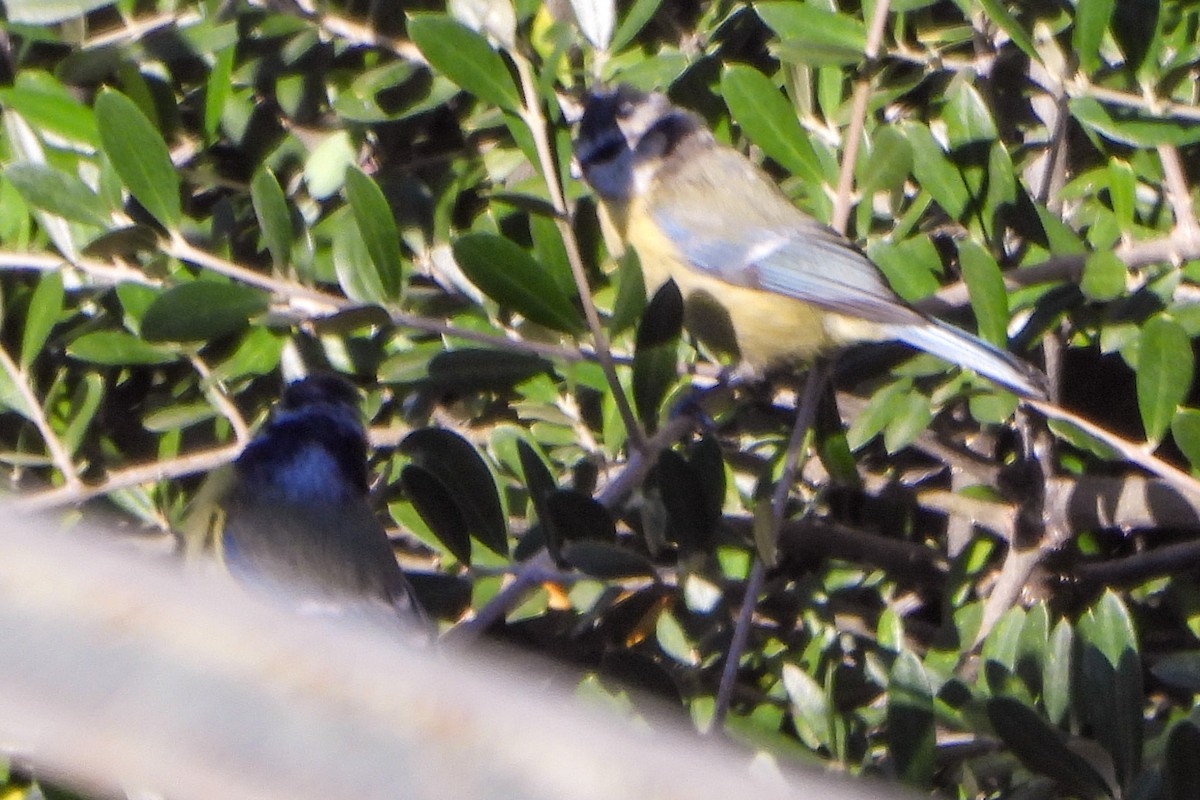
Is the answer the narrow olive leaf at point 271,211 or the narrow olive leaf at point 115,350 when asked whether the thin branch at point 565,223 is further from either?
the narrow olive leaf at point 115,350

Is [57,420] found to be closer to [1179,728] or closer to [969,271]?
[969,271]

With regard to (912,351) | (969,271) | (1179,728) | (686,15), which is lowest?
(912,351)

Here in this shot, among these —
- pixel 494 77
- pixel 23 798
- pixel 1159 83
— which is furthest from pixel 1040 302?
pixel 23 798

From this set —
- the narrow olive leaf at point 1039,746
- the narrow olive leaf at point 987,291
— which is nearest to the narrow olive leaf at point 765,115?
the narrow olive leaf at point 987,291

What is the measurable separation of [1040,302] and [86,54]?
1598 millimetres

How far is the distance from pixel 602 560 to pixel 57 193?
1.00 m

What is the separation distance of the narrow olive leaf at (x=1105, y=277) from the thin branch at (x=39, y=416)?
5.27ft

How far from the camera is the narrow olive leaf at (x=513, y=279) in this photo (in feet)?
5.57

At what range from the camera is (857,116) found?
215cm

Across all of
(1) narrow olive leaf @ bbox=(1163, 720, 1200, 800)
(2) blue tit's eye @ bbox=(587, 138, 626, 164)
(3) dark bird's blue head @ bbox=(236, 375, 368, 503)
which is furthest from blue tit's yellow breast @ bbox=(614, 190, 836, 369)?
(1) narrow olive leaf @ bbox=(1163, 720, 1200, 800)

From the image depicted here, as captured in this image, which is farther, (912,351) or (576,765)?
(912,351)

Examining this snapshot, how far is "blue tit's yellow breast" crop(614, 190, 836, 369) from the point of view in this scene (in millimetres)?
2764

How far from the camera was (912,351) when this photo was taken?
2490 millimetres

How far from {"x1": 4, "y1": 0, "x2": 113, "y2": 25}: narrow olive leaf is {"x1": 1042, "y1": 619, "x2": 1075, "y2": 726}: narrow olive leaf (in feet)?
5.71
